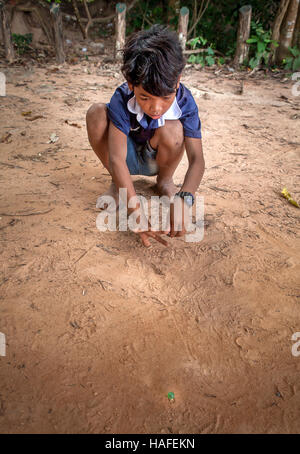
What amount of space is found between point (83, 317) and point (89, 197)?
1043 mm

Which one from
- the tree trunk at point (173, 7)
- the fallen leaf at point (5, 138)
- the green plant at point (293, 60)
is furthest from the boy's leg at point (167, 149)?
the tree trunk at point (173, 7)

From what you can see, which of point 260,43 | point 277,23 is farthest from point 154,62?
point 277,23

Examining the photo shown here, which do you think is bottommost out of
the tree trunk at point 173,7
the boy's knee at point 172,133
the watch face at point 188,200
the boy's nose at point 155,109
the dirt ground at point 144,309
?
the dirt ground at point 144,309

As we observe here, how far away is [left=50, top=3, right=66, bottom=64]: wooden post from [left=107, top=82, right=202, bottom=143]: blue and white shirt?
4281 millimetres

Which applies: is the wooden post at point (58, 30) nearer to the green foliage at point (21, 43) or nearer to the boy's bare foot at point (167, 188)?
the green foliage at point (21, 43)

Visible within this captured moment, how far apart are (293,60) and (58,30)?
12.4ft

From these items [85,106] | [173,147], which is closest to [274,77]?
[85,106]

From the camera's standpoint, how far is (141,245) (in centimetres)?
200

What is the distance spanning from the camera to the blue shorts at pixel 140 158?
213cm

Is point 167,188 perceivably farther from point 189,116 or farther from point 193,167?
point 189,116

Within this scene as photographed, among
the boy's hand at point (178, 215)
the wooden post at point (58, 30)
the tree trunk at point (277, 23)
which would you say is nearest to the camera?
the boy's hand at point (178, 215)

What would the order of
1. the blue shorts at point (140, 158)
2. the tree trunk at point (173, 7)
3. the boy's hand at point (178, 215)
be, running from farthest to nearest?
the tree trunk at point (173, 7), the blue shorts at point (140, 158), the boy's hand at point (178, 215)

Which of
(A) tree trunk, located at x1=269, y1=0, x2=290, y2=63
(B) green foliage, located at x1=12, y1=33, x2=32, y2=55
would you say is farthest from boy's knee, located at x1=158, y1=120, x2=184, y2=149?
(B) green foliage, located at x1=12, y1=33, x2=32, y2=55

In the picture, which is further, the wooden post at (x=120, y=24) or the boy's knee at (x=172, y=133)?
the wooden post at (x=120, y=24)
